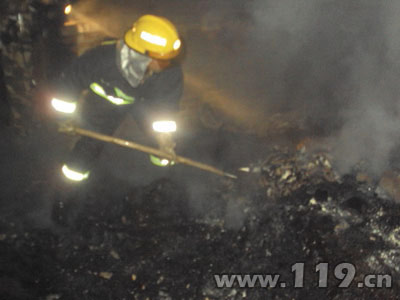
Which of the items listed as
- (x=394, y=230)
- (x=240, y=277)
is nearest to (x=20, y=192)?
(x=240, y=277)

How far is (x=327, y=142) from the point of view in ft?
14.8

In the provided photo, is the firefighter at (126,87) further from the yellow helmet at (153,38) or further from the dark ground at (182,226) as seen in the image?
the dark ground at (182,226)

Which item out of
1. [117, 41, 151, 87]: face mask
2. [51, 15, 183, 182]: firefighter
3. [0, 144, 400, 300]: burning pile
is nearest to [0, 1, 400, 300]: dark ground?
[0, 144, 400, 300]: burning pile

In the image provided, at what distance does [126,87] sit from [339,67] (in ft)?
12.9

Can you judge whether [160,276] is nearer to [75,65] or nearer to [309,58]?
[75,65]

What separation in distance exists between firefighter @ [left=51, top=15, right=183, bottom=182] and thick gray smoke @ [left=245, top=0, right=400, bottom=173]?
2187 mm

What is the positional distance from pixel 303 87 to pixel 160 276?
152 inches

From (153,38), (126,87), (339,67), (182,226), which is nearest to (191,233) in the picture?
(182,226)

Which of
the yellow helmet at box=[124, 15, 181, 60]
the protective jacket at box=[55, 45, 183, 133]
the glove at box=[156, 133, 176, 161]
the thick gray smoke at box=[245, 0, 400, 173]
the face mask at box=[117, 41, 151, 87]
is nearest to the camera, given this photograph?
the yellow helmet at box=[124, 15, 181, 60]

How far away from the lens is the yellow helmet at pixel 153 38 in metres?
3.15

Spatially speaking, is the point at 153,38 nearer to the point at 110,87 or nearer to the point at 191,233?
the point at 110,87

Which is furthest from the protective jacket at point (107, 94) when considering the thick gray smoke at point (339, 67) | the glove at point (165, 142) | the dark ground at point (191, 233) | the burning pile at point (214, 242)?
the thick gray smoke at point (339, 67)

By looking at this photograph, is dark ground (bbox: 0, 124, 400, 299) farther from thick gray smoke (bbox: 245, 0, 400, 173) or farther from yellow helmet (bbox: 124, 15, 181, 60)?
yellow helmet (bbox: 124, 15, 181, 60)

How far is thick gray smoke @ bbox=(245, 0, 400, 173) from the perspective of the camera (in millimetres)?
4496
